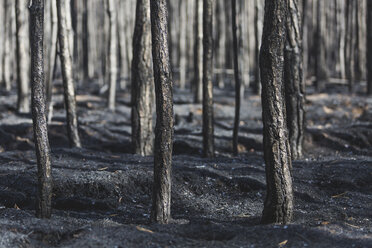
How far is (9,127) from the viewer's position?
1082 centimetres

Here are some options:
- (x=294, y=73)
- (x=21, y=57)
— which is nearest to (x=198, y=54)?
(x=21, y=57)

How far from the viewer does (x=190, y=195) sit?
21.0ft

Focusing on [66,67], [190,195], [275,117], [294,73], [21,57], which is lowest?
[190,195]

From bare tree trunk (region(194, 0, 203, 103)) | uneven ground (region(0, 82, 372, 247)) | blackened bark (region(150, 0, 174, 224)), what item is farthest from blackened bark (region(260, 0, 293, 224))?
bare tree trunk (region(194, 0, 203, 103))

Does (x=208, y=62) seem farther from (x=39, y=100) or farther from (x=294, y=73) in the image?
(x=39, y=100)

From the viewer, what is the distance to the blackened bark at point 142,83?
26.9 ft

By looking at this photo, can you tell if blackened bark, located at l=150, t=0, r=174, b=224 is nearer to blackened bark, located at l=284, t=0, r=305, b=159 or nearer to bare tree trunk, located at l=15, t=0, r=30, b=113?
blackened bark, located at l=284, t=0, r=305, b=159

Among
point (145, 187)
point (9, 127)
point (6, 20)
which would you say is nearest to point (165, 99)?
point (145, 187)

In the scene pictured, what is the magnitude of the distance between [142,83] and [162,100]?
3.48 meters

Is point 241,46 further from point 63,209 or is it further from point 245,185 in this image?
Result: point 63,209

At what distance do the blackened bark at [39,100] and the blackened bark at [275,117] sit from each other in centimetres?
219

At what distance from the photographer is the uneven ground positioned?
181 inches

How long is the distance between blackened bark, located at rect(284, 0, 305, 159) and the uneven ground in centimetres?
73

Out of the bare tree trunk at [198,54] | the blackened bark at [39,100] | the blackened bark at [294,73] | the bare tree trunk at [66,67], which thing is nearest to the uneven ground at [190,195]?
the blackened bark at [39,100]
